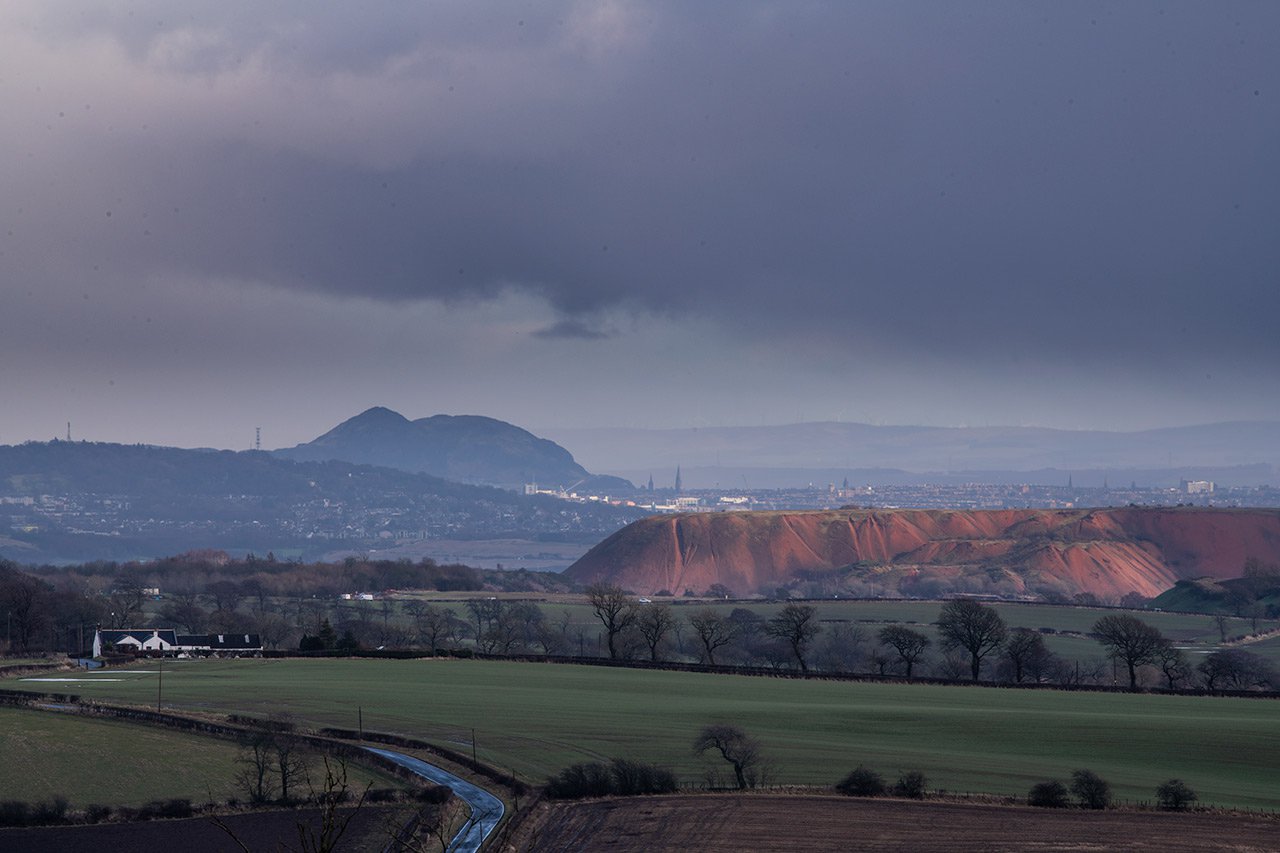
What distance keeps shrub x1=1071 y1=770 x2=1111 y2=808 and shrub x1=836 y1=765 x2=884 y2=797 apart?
6127mm

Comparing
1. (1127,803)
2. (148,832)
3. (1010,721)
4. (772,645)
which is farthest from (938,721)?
(772,645)

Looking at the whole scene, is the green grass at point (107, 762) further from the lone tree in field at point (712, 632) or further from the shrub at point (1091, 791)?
the lone tree in field at point (712, 632)

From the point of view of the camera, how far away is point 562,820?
41.0 metres

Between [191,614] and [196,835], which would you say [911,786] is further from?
[191,614]

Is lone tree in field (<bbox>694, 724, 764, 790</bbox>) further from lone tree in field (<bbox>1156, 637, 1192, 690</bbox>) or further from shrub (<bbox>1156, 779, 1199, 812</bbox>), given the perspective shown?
lone tree in field (<bbox>1156, 637, 1192, 690</bbox>)

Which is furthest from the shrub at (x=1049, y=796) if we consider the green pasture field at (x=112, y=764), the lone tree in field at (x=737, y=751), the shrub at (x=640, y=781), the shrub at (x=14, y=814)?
the shrub at (x=14, y=814)

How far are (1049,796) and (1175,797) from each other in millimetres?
3701

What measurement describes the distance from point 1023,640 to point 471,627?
6101 centimetres

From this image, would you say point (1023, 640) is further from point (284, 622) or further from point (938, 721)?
point (284, 622)

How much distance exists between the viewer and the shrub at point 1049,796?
41750 millimetres

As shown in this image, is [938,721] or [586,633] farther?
[586,633]

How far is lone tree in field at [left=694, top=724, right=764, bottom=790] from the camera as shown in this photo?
150 feet

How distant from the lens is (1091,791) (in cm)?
4159

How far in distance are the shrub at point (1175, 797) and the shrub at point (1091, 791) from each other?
1.59 m
